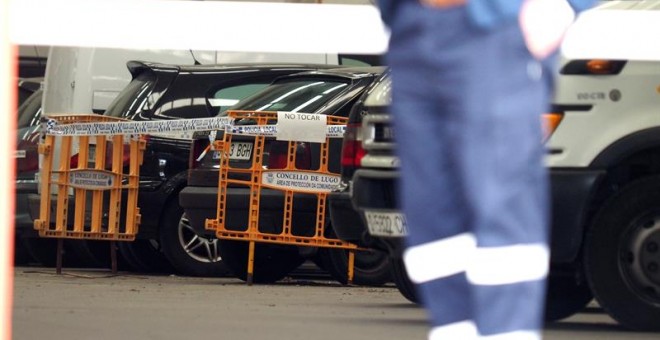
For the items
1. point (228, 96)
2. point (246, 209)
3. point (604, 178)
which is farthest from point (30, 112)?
point (604, 178)

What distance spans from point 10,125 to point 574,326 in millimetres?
5296

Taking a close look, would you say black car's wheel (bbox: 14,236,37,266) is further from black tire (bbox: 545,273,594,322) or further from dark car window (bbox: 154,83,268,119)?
black tire (bbox: 545,273,594,322)

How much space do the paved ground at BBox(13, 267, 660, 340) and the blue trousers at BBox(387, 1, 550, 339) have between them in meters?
4.36

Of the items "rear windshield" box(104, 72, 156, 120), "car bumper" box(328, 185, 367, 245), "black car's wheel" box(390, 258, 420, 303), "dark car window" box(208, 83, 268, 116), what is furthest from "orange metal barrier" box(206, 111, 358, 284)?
"car bumper" box(328, 185, 367, 245)

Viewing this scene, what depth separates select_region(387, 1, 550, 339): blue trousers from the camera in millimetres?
2660

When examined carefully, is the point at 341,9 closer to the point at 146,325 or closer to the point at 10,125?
the point at 146,325

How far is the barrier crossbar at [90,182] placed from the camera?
1262 cm

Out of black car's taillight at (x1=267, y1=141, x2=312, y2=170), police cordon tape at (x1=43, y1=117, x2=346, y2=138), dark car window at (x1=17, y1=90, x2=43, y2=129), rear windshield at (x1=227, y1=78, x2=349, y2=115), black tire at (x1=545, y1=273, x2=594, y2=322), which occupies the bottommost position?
black tire at (x1=545, y1=273, x2=594, y2=322)

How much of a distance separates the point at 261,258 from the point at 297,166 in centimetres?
106

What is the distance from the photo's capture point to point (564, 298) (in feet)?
26.9

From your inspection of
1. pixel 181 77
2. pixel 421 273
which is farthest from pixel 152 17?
pixel 181 77

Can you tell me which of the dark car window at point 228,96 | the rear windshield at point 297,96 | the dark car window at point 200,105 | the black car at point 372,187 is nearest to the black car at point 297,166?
the rear windshield at point 297,96

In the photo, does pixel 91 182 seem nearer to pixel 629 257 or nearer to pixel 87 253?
pixel 87 253

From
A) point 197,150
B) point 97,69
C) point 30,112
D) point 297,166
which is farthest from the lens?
point 30,112
